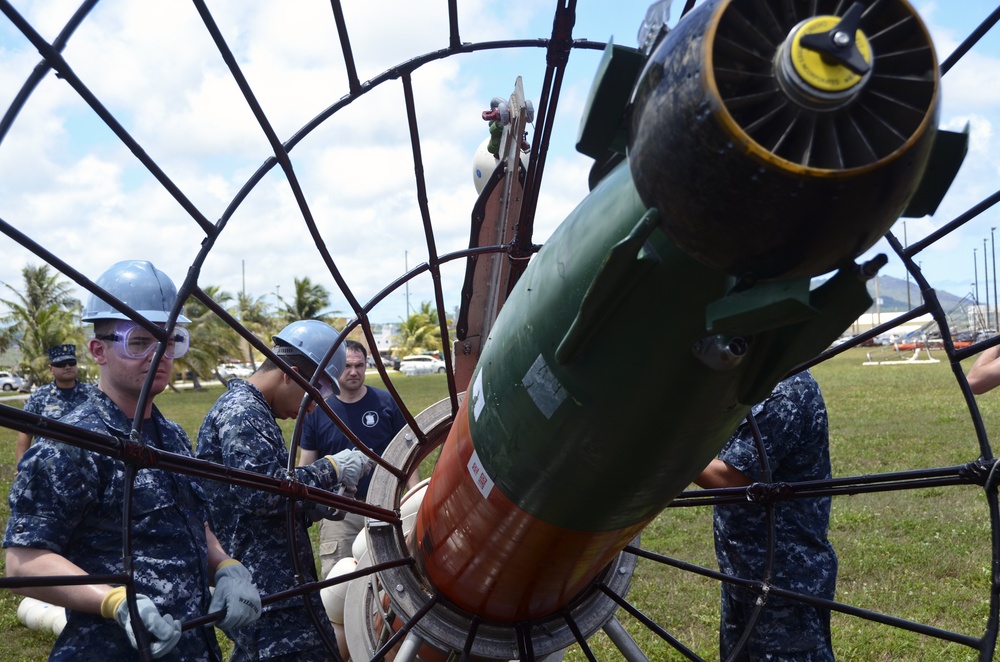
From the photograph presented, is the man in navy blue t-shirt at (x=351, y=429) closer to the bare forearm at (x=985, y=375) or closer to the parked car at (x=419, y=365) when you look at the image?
the bare forearm at (x=985, y=375)

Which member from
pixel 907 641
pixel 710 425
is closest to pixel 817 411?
pixel 710 425

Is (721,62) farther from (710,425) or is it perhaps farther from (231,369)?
(231,369)

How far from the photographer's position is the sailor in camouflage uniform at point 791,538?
3.21 meters

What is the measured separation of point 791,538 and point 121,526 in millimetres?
2254

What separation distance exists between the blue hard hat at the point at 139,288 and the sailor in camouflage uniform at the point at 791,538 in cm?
199

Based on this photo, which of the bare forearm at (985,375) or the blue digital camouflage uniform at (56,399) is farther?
→ the blue digital camouflage uniform at (56,399)

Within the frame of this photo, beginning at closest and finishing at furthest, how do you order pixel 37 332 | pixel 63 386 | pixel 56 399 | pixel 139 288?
pixel 139 288, pixel 56 399, pixel 63 386, pixel 37 332

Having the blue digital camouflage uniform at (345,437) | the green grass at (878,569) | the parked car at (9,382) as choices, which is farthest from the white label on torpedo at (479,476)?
the parked car at (9,382)

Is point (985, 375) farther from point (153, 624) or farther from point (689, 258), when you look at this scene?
point (153, 624)

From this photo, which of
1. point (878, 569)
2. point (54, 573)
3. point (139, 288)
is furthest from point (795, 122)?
point (878, 569)

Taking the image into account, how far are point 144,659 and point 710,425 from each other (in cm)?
147

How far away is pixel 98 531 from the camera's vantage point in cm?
254

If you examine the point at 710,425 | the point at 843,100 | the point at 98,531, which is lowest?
the point at 98,531

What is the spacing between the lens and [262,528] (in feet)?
10.7
